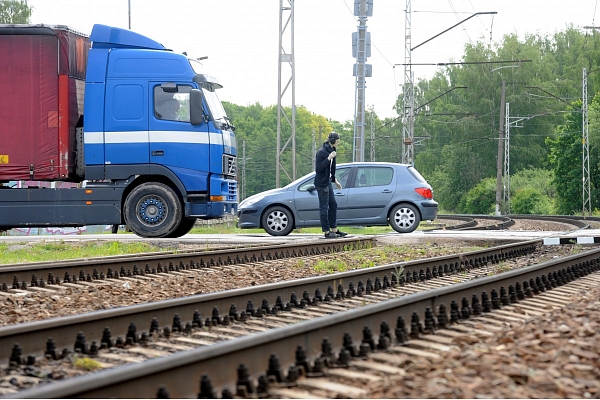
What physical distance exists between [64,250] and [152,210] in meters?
2.05

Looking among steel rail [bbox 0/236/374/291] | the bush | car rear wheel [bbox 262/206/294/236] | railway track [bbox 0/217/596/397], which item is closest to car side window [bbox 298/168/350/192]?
car rear wheel [bbox 262/206/294/236]

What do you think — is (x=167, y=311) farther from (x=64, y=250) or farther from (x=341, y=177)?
(x=341, y=177)

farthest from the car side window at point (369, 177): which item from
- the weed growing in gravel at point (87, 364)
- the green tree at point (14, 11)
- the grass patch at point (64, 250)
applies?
the green tree at point (14, 11)

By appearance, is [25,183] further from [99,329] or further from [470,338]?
[470,338]

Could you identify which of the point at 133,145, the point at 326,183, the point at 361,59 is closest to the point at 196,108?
the point at 133,145

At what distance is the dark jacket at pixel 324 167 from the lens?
16.1 metres

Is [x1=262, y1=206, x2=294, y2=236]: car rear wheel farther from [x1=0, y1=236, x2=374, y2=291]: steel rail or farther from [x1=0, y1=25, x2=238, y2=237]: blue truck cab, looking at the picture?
Result: [x1=0, y1=236, x2=374, y2=291]: steel rail

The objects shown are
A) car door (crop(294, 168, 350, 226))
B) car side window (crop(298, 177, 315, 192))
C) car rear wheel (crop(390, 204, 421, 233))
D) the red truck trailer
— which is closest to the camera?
the red truck trailer

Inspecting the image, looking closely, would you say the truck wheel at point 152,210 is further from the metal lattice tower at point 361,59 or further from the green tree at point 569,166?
the green tree at point 569,166

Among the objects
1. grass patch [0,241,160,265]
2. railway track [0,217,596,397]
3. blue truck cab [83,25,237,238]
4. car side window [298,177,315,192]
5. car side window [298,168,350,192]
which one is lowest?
grass patch [0,241,160,265]

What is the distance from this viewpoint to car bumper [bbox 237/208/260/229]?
18.5m

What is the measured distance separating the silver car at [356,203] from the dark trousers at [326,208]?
1905 mm

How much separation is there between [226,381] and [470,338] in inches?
69.3

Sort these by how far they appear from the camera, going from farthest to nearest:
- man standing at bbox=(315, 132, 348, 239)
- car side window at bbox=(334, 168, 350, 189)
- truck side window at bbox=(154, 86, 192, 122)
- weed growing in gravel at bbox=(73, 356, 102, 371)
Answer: car side window at bbox=(334, 168, 350, 189) → man standing at bbox=(315, 132, 348, 239) → truck side window at bbox=(154, 86, 192, 122) → weed growing in gravel at bbox=(73, 356, 102, 371)
